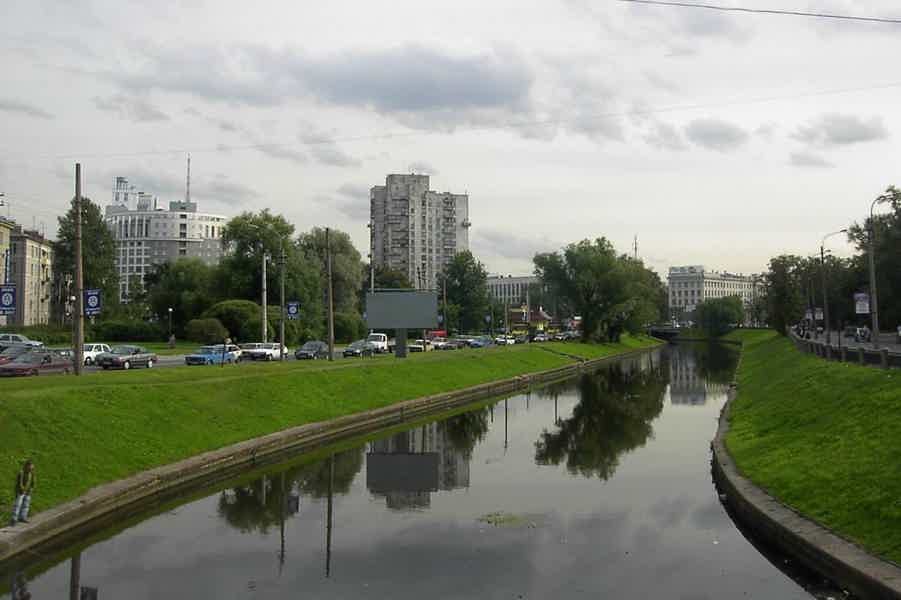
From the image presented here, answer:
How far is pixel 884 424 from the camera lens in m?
21.2

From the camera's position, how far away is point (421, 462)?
2919cm

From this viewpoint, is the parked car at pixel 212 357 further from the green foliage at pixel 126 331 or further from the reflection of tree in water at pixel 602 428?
the green foliage at pixel 126 331

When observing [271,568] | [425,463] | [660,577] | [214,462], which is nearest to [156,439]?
[214,462]

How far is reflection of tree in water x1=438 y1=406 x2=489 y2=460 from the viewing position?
33.2 metres

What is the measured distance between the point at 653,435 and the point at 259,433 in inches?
690

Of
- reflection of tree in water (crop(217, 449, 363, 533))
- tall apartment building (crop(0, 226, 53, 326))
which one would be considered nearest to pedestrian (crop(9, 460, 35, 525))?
reflection of tree in water (crop(217, 449, 363, 533))

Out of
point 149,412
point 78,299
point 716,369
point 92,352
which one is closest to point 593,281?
point 716,369

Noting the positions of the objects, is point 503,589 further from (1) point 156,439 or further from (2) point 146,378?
(2) point 146,378

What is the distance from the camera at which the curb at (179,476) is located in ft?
55.9

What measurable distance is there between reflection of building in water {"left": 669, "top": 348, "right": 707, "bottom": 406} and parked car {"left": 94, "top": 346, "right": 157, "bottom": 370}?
114ft

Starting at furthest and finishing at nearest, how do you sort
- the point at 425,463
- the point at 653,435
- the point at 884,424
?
the point at 653,435 → the point at 425,463 → the point at 884,424

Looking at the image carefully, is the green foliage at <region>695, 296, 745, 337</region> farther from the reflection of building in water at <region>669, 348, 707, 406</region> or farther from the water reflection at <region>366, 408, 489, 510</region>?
the water reflection at <region>366, 408, 489, 510</region>

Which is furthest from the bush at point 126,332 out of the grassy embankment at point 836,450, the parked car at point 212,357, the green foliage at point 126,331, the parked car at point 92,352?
the grassy embankment at point 836,450

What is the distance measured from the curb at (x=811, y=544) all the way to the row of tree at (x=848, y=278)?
114 feet
